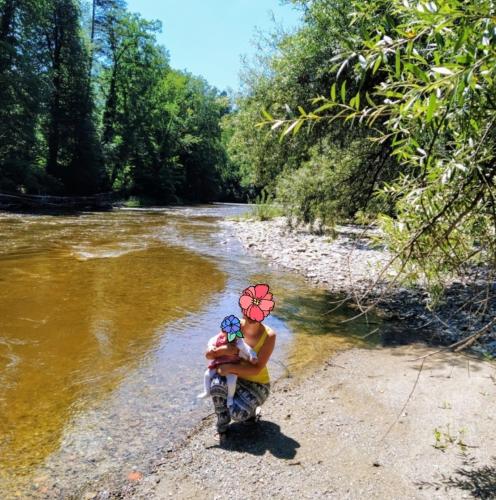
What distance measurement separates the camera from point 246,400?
4145 mm

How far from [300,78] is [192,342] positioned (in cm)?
566

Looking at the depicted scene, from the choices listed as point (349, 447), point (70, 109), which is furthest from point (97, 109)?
point (349, 447)

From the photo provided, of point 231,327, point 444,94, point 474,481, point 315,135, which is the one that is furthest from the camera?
point 315,135

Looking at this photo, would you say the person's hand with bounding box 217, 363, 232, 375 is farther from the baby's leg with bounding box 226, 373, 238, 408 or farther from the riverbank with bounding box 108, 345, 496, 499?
the riverbank with bounding box 108, 345, 496, 499

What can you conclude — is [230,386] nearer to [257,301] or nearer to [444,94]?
[257,301]

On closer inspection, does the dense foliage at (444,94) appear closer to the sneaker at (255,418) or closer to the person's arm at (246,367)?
the person's arm at (246,367)

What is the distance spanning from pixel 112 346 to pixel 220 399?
3.19 meters

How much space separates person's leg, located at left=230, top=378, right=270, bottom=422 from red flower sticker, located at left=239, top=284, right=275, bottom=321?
667mm

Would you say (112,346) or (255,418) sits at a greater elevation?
(255,418)

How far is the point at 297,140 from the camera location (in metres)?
9.91

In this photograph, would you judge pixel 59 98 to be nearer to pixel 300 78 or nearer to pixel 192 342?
pixel 300 78

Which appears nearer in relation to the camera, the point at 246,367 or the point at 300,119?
the point at 300,119

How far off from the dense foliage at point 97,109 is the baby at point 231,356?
2290 cm

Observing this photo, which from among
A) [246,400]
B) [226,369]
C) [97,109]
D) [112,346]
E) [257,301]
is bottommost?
[112,346]
